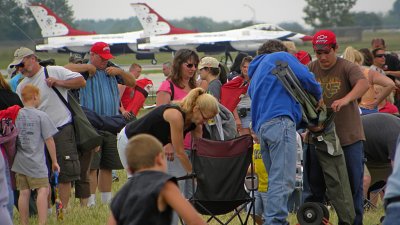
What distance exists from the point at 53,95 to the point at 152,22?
7572 centimetres

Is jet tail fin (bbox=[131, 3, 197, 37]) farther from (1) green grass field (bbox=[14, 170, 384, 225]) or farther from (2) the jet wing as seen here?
(1) green grass field (bbox=[14, 170, 384, 225])

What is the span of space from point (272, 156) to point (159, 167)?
2.73 m

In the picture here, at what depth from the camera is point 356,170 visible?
854cm

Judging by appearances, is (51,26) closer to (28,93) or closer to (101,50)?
(101,50)

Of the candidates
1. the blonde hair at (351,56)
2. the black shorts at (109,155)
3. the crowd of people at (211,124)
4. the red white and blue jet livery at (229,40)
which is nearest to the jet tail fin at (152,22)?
the red white and blue jet livery at (229,40)

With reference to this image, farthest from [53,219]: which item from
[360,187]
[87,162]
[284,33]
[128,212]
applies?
[284,33]

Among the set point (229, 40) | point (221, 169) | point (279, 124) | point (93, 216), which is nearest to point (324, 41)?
point (279, 124)

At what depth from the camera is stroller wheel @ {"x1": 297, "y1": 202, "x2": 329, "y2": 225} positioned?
820 centimetres

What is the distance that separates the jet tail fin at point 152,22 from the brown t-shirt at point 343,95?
241 ft

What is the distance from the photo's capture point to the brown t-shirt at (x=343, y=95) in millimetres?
8383

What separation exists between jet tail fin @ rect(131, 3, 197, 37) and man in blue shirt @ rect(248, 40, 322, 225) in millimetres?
74131

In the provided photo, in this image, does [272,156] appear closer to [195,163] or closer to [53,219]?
[195,163]

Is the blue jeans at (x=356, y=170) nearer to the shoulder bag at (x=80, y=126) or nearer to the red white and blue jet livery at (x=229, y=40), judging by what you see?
the shoulder bag at (x=80, y=126)

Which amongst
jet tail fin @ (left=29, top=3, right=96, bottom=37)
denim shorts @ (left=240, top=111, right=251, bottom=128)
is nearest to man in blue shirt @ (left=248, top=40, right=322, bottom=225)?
denim shorts @ (left=240, top=111, right=251, bottom=128)
